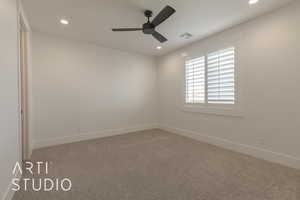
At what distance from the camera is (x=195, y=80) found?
4.07 meters

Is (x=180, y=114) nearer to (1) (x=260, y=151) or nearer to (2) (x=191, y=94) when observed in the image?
(2) (x=191, y=94)

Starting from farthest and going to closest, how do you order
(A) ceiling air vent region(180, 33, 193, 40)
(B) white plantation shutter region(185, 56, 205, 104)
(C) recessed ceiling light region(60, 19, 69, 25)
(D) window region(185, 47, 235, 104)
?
(B) white plantation shutter region(185, 56, 205, 104)
(A) ceiling air vent region(180, 33, 193, 40)
(D) window region(185, 47, 235, 104)
(C) recessed ceiling light region(60, 19, 69, 25)

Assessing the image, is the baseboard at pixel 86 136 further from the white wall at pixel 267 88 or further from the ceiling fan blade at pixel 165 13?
the ceiling fan blade at pixel 165 13

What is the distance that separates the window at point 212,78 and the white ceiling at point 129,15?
61 centimetres

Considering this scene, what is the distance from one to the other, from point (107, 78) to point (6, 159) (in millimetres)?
3136

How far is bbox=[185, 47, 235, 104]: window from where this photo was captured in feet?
10.5

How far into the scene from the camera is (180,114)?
180 inches

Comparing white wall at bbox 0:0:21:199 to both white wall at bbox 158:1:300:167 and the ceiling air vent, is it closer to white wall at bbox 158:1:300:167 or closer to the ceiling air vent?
the ceiling air vent

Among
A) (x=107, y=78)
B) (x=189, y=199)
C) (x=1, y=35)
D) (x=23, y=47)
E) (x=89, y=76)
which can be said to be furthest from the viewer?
(x=107, y=78)

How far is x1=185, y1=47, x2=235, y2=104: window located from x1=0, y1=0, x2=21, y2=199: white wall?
146 inches

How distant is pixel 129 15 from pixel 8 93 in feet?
7.36

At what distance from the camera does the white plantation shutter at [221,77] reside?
3.17m

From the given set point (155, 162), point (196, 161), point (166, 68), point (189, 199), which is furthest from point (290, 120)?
point (166, 68)

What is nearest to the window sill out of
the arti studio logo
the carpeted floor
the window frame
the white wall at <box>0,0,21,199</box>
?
the window frame
